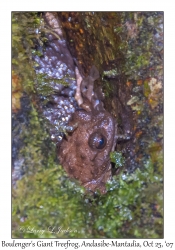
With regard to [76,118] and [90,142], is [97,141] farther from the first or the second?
[76,118]

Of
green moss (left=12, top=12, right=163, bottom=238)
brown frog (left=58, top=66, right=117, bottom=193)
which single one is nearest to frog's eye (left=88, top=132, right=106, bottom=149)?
brown frog (left=58, top=66, right=117, bottom=193)

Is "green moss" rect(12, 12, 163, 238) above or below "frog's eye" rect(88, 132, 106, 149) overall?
below

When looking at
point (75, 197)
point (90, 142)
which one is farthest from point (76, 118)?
point (75, 197)

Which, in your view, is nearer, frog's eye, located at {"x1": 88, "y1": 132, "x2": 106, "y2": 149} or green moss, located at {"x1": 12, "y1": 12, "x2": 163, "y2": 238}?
green moss, located at {"x1": 12, "y1": 12, "x2": 163, "y2": 238}

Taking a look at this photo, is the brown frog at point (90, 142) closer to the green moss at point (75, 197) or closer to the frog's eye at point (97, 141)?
the frog's eye at point (97, 141)

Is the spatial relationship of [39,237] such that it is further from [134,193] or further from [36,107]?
[36,107]

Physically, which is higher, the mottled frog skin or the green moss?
the mottled frog skin

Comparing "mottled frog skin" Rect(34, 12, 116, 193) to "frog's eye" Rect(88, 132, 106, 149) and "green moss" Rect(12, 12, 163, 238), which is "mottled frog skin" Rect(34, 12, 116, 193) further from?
"green moss" Rect(12, 12, 163, 238)

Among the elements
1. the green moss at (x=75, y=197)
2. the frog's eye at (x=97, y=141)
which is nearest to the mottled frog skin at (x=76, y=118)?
the frog's eye at (x=97, y=141)

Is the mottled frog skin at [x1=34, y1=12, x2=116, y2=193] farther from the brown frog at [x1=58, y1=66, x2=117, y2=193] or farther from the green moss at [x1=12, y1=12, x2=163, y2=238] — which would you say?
the green moss at [x1=12, y1=12, x2=163, y2=238]
